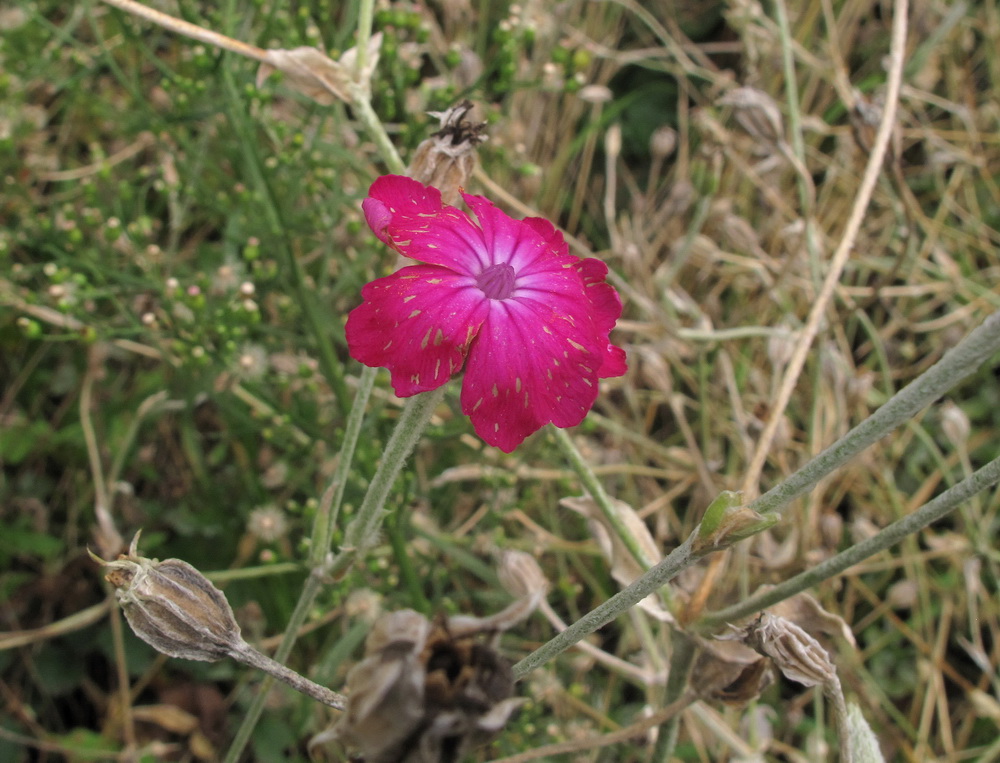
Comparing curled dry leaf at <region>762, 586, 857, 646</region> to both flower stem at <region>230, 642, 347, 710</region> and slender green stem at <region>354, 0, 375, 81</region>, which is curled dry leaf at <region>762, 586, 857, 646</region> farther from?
slender green stem at <region>354, 0, 375, 81</region>

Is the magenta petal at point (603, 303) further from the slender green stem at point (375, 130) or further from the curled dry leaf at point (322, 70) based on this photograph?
the curled dry leaf at point (322, 70)

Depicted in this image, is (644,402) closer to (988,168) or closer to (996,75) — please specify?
(988,168)

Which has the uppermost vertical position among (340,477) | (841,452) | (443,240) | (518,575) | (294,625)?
(443,240)

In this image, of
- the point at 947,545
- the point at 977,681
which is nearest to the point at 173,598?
the point at 947,545

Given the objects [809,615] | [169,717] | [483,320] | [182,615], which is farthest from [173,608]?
[169,717]

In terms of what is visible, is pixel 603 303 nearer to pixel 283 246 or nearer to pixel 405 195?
pixel 405 195

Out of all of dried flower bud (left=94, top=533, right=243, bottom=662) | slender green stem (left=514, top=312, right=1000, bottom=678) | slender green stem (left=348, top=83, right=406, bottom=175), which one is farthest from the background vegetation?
slender green stem (left=514, top=312, right=1000, bottom=678)
